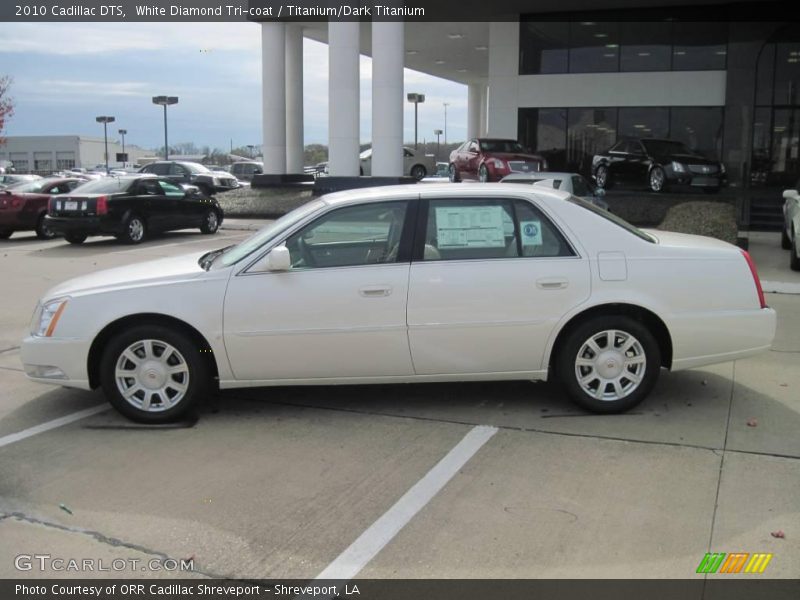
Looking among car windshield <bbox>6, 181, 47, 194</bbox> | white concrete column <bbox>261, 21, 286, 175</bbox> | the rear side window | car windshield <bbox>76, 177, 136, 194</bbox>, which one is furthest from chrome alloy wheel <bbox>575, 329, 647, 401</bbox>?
white concrete column <bbox>261, 21, 286, 175</bbox>

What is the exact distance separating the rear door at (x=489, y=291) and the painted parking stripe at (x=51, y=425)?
7.87ft

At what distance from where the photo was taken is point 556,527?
3818mm

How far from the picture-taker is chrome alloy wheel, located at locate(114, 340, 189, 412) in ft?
17.3

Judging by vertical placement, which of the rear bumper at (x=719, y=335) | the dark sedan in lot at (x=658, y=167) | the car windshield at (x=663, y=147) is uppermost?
the car windshield at (x=663, y=147)

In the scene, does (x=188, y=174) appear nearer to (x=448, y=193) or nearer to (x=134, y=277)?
(x=134, y=277)

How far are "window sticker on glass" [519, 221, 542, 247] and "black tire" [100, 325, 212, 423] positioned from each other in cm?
235

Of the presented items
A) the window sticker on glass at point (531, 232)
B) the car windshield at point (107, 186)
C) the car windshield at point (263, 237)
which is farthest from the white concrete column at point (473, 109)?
the window sticker on glass at point (531, 232)

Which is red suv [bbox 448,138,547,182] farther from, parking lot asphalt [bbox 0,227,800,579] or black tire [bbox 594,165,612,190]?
parking lot asphalt [bbox 0,227,800,579]

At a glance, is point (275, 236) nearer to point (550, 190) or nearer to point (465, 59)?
point (550, 190)

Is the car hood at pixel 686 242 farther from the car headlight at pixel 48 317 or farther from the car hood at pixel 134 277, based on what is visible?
the car headlight at pixel 48 317

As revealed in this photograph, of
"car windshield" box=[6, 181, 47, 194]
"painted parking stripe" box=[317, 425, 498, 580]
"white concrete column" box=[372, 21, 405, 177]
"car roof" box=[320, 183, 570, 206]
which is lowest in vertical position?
"painted parking stripe" box=[317, 425, 498, 580]

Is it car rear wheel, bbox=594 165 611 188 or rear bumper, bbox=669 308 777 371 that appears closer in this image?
rear bumper, bbox=669 308 777 371

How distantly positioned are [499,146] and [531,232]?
1798cm

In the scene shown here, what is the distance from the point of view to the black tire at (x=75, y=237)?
16891 millimetres
